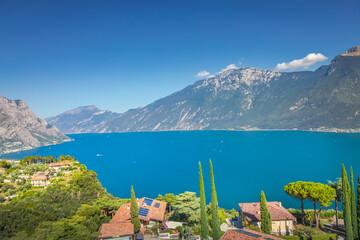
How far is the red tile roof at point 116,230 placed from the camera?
1006 inches

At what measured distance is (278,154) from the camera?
12775cm

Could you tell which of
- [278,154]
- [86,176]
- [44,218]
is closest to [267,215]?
[44,218]

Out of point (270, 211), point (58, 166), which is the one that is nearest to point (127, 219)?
point (270, 211)

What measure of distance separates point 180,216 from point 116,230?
1158 centimetres

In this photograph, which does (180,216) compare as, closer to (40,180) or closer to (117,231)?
(117,231)

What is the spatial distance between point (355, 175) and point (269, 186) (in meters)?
27.3

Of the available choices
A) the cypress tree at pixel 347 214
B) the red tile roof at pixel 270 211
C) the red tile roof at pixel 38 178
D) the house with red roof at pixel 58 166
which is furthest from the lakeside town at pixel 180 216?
the house with red roof at pixel 58 166

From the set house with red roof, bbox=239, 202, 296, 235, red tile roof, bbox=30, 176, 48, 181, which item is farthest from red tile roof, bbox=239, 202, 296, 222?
red tile roof, bbox=30, 176, 48, 181

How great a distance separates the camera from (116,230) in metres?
26.4

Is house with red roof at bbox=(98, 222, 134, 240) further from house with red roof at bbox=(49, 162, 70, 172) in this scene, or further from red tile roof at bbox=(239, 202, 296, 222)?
house with red roof at bbox=(49, 162, 70, 172)

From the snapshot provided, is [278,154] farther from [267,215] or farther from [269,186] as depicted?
[267,215]

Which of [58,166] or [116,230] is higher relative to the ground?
[58,166]

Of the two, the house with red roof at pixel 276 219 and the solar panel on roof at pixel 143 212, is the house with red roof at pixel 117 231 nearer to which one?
the solar panel on roof at pixel 143 212

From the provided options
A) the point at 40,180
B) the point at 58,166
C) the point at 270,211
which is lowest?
the point at 270,211
